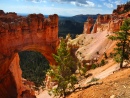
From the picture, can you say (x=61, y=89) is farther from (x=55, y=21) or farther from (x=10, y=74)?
(x=55, y=21)

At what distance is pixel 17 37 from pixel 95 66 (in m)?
19.2

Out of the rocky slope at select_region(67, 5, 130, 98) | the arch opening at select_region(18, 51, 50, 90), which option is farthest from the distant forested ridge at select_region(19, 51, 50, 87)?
the rocky slope at select_region(67, 5, 130, 98)

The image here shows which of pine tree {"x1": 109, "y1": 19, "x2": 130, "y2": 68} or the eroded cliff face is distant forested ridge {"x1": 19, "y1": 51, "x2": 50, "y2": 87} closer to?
the eroded cliff face

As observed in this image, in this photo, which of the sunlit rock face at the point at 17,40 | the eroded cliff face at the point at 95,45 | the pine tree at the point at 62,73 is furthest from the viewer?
the eroded cliff face at the point at 95,45

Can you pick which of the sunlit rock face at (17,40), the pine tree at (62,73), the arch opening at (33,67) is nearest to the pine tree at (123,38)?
the pine tree at (62,73)

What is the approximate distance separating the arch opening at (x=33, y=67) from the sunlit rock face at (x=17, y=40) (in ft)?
112

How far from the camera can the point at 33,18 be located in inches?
1437

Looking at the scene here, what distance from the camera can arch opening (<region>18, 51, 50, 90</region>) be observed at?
7718 centimetres

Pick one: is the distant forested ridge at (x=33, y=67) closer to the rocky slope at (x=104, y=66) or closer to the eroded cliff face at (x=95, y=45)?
the eroded cliff face at (x=95, y=45)

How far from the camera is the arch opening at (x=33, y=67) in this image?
253 feet

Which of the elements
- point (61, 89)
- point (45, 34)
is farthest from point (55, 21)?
point (61, 89)

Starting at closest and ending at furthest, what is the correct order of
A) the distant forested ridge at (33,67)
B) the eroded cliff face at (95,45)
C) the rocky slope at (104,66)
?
the rocky slope at (104,66) < the eroded cliff face at (95,45) < the distant forested ridge at (33,67)

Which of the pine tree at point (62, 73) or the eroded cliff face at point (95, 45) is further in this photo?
the eroded cliff face at point (95, 45)

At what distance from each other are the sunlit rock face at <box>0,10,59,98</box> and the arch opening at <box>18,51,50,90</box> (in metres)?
34.3
